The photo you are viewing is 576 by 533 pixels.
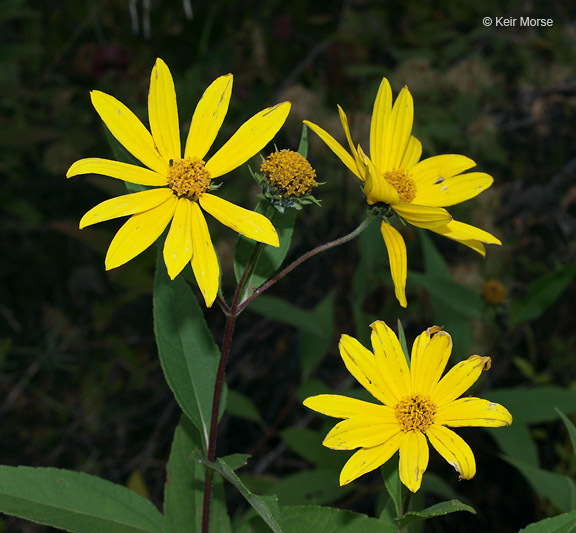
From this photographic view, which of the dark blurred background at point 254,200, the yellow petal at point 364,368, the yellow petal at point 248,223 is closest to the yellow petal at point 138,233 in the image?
the yellow petal at point 248,223

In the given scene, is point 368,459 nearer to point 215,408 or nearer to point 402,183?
point 215,408

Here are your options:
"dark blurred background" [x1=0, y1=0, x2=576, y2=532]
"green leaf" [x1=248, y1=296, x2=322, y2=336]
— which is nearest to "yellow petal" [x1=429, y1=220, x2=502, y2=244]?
"green leaf" [x1=248, y1=296, x2=322, y2=336]

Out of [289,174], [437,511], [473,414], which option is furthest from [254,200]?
[437,511]

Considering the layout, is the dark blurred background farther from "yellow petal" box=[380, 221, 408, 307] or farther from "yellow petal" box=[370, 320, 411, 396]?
"yellow petal" box=[370, 320, 411, 396]

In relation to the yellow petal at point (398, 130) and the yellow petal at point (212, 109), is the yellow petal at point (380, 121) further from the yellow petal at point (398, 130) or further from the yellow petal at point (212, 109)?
the yellow petal at point (212, 109)

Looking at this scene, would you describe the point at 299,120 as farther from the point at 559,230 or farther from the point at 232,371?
the point at 559,230
